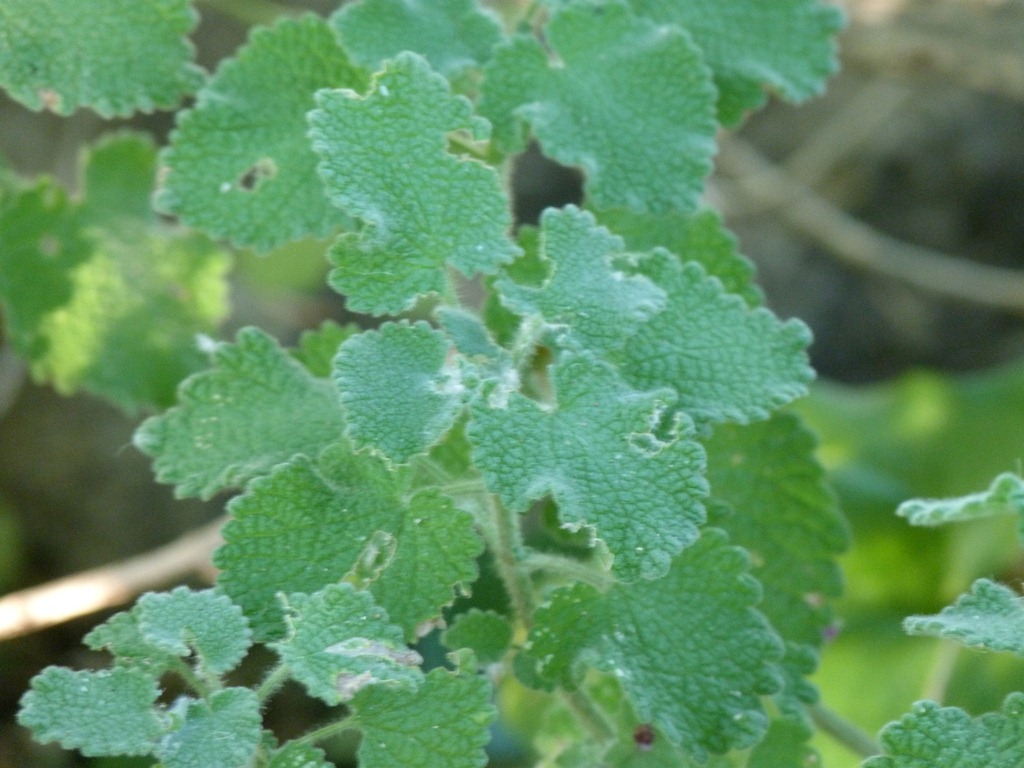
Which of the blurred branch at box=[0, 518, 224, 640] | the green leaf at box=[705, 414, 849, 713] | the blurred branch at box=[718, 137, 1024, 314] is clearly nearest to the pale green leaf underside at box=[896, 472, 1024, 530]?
the green leaf at box=[705, 414, 849, 713]

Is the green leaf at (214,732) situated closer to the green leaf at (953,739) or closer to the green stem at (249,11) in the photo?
the green leaf at (953,739)

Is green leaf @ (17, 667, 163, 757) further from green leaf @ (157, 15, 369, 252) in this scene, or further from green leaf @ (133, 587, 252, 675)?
green leaf @ (157, 15, 369, 252)

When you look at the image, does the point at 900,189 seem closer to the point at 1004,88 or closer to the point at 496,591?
the point at 1004,88

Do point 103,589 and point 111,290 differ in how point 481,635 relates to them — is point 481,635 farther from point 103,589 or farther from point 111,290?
point 103,589


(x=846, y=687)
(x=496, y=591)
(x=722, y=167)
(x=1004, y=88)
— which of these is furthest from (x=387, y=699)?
(x=722, y=167)

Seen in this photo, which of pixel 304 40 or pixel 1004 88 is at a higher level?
pixel 1004 88

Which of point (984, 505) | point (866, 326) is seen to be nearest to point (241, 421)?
point (984, 505)
